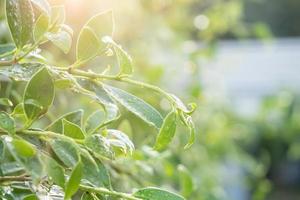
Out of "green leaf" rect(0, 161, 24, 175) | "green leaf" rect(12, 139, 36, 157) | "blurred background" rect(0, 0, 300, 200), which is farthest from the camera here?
"blurred background" rect(0, 0, 300, 200)

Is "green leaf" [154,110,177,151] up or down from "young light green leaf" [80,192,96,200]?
up

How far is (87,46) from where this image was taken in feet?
1.39

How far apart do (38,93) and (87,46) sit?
51mm

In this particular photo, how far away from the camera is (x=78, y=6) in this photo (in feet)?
4.06

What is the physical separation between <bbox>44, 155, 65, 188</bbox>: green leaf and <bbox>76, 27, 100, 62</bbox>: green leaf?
3.2 inches

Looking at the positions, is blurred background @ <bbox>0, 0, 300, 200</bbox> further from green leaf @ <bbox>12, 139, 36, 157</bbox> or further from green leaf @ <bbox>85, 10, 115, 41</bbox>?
green leaf @ <bbox>12, 139, 36, 157</bbox>

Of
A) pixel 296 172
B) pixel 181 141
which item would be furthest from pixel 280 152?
pixel 181 141

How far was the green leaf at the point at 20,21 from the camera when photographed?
0.40 metres

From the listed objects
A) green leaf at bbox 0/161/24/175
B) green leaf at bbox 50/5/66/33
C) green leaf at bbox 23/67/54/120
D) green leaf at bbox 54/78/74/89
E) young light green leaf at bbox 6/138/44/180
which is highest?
green leaf at bbox 50/5/66/33

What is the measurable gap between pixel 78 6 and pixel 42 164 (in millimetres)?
921

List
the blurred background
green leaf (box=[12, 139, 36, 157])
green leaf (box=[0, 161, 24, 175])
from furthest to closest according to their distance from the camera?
the blurred background < green leaf (box=[0, 161, 24, 175]) < green leaf (box=[12, 139, 36, 157])

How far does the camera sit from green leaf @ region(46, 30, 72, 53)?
42 centimetres

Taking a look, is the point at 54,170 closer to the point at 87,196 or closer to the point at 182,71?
the point at 87,196

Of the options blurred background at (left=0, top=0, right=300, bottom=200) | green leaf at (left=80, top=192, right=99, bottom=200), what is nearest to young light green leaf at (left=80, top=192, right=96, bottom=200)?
green leaf at (left=80, top=192, right=99, bottom=200)
